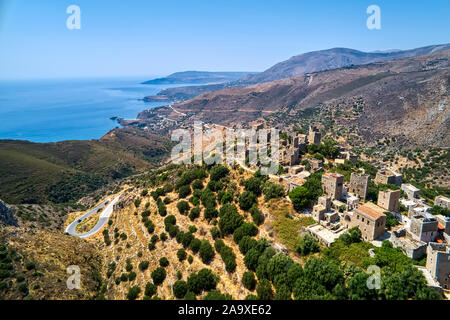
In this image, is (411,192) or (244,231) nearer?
(244,231)

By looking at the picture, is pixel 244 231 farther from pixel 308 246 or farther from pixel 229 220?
pixel 308 246

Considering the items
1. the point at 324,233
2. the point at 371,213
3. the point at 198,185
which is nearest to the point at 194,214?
the point at 198,185

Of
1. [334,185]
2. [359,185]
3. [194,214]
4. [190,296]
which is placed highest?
[334,185]

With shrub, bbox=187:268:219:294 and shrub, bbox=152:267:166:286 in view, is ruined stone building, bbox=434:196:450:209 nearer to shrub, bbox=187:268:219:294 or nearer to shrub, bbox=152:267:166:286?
shrub, bbox=187:268:219:294

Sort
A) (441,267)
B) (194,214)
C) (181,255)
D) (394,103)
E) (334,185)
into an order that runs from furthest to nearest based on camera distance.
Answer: (394,103) < (194,214) < (334,185) < (181,255) < (441,267)

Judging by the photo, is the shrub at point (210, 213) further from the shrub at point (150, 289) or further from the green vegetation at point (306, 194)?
the shrub at point (150, 289)

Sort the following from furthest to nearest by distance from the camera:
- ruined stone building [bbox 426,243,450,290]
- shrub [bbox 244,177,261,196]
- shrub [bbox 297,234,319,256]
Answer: shrub [bbox 244,177,261,196] < shrub [bbox 297,234,319,256] < ruined stone building [bbox 426,243,450,290]

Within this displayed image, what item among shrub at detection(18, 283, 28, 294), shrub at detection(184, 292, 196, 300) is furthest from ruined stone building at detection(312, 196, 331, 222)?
shrub at detection(18, 283, 28, 294)
